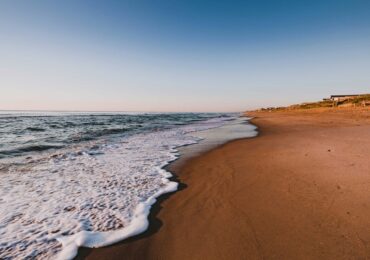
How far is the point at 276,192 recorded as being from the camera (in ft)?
14.7

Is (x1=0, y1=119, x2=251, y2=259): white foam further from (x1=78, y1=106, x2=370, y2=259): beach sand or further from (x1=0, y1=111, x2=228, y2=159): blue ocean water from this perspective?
(x1=0, y1=111, x2=228, y2=159): blue ocean water

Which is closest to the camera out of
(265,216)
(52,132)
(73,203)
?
(265,216)

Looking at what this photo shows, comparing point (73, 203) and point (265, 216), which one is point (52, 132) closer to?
point (73, 203)

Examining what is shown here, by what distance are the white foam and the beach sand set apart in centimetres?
37

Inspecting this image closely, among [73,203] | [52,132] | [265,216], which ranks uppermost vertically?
[52,132]

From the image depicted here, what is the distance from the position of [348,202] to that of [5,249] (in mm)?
5296

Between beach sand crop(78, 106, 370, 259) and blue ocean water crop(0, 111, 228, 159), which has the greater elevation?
blue ocean water crop(0, 111, 228, 159)

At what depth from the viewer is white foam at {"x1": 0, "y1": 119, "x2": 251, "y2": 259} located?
3197 millimetres

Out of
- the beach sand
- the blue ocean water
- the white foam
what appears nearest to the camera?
the beach sand

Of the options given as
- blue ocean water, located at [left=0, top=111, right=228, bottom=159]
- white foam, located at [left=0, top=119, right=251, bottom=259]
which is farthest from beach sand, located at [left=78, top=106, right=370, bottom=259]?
blue ocean water, located at [left=0, top=111, right=228, bottom=159]

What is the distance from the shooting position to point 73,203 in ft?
→ 14.7

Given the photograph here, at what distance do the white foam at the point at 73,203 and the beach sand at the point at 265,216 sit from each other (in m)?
0.37

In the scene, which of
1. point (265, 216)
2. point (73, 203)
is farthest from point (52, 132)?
point (265, 216)

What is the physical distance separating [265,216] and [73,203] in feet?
12.0
